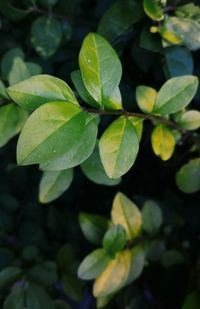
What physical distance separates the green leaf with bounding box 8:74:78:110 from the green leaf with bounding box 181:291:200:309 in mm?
524

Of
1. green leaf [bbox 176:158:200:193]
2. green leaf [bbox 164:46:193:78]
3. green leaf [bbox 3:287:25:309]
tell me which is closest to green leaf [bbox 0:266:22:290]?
green leaf [bbox 3:287:25:309]

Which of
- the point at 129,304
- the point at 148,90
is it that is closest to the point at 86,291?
the point at 129,304

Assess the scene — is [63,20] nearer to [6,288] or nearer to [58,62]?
[58,62]

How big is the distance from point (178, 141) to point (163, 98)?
0.56 feet

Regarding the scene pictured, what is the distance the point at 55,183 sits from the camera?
845 millimetres

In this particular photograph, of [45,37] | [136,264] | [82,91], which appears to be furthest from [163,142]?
[45,37]

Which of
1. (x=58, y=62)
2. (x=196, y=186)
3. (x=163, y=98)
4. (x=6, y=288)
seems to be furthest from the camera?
(x=58, y=62)

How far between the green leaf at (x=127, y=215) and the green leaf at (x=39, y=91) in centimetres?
34

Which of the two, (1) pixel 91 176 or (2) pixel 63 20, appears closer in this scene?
(1) pixel 91 176

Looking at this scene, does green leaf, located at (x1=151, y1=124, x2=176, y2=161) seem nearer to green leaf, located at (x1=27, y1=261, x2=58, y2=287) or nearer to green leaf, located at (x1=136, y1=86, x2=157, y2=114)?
green leaf, located at (x1=136, y1=86, x2=157, y2=114)

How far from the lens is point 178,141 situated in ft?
2.82

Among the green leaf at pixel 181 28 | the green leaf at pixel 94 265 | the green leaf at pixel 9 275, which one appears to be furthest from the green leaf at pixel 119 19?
the green leaf at pixel 9 275

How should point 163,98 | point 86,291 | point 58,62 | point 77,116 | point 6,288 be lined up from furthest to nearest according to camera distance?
point 86,291, point 58,62, point 6,288, point 163,98, point 77,116

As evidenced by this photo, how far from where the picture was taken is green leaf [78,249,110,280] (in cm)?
86
